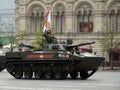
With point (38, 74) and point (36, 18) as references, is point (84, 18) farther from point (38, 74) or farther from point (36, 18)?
point (38, 74)

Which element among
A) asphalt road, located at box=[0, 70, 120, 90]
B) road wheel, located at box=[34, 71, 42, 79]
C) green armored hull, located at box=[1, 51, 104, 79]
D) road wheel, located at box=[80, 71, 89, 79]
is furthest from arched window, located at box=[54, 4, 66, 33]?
asphalt road, located at box=[0, 70, 120, 90]

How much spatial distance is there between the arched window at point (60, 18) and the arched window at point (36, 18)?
2216mm

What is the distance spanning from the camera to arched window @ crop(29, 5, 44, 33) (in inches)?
3071

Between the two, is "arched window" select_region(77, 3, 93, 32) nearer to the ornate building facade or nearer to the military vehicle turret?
the ornate building facade

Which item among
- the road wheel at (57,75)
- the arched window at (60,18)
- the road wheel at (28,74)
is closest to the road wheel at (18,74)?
the road wheel at (28,74)

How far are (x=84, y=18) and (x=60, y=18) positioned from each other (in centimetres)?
346

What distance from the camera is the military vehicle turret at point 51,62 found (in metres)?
33.9

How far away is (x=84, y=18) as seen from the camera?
2975 inches

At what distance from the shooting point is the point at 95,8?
242 ft

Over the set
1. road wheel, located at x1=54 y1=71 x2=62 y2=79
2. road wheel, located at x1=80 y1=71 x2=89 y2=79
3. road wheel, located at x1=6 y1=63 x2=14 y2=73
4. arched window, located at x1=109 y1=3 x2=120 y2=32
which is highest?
arched window, located at x1=109 y1=3 x2=120 y2=32

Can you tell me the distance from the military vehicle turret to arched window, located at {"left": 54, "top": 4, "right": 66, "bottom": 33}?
134 ft

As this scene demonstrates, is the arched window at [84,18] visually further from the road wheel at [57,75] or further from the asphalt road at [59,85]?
the asphalt road at [59,85]

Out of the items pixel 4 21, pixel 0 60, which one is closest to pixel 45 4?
pixel 4 21

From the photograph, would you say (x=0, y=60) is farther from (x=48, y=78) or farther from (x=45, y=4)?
(x=45, y=4)
